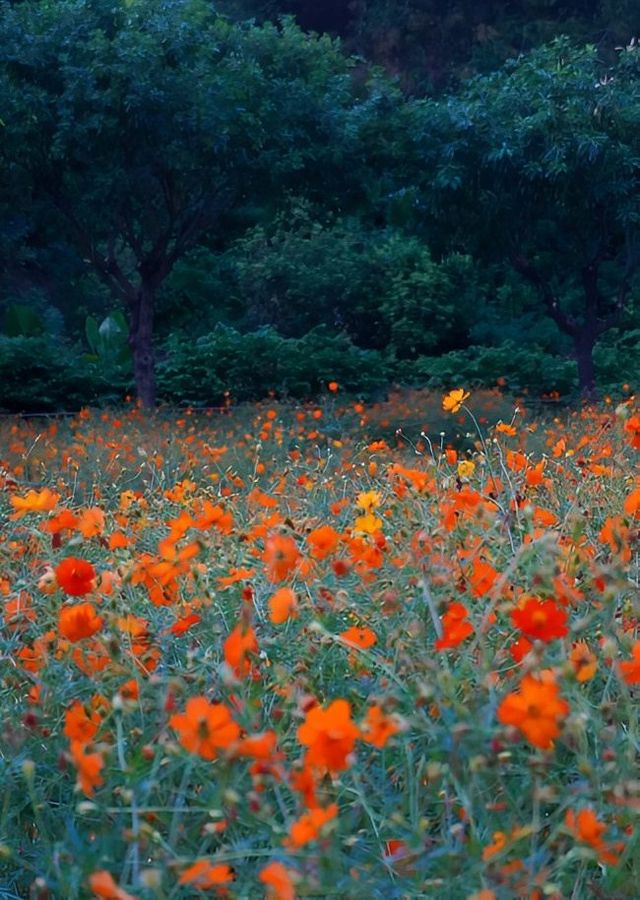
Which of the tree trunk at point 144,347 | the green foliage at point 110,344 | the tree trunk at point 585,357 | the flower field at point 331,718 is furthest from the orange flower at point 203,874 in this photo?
the green foliage at point 110,344

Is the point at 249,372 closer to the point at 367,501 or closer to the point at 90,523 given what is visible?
the point at 367,501

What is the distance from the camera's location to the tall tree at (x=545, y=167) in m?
12.1

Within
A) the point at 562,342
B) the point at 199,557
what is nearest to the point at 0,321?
the point at 562,342

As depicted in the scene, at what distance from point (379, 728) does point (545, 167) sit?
11667 millimetres

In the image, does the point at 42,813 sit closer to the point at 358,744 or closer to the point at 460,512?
the point at 358,744

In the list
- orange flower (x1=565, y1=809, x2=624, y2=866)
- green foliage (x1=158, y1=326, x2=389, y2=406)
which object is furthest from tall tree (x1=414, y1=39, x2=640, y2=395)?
orange flower (x1=565, y1=809, x2=624, y2=866)

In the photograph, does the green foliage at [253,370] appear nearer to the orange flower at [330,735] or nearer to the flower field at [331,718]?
the flower field at [331,718]

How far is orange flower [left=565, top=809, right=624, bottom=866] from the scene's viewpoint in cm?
94

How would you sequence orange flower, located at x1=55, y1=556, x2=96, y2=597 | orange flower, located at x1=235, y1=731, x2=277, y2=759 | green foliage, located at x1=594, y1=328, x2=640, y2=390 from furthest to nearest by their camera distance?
1. green foliage, located at x1=594, y1=328, x2=640, y2=390
2. orange flower, located at x1=55, y1=556, x2=96, y2=597
3. orange flower, located at x1=235, y1=731, x2=277, y2=759

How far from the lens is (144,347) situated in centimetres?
1171

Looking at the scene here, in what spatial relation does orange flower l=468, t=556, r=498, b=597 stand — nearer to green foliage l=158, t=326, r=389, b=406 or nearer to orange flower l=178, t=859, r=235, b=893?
orange flower l=178, t=859, r=235, b=893

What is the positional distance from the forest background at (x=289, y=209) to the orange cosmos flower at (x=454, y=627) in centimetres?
940

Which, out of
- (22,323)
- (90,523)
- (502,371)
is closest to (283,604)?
(90,523)

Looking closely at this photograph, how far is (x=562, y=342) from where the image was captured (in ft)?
56.6
